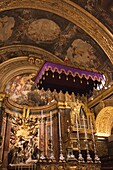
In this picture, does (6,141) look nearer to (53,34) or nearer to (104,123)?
(104,123)

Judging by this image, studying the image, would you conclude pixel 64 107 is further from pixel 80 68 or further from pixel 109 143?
pixel 80 68

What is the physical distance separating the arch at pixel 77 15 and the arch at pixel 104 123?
3150mm

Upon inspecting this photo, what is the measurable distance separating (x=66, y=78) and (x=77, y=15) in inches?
177

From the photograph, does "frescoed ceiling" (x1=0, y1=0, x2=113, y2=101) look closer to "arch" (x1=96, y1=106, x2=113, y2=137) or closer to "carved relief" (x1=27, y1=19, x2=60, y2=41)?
"carved relief" (x1=27, y1=19, x2=60, y2=41)

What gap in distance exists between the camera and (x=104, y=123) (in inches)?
414

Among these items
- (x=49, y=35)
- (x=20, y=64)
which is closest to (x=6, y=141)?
(x=20, y=64)

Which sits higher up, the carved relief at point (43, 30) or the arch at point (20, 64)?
the carved relief at point (43, 30)

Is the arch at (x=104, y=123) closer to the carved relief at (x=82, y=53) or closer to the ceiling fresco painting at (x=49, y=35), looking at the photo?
the ceiling fresco painting at (x=49, y=35)

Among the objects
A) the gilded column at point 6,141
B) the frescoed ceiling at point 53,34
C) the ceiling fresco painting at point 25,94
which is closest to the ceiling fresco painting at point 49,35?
the frescoed ceiling at point 53,34

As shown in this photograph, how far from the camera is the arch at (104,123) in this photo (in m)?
10.2

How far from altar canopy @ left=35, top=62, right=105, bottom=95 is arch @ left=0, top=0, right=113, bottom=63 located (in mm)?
2937

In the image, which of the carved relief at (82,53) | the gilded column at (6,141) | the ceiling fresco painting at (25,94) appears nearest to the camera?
the gilded column at (6,141)

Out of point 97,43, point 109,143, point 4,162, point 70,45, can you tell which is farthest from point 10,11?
point 109,143

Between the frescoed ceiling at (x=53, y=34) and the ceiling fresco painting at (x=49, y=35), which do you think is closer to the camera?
the frescoed ceiling at (x=53, y=34)
